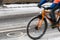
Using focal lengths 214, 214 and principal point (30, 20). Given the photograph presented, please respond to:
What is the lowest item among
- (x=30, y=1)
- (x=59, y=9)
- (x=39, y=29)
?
(x=30, y=1)

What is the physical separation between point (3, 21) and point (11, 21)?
0.40 metres

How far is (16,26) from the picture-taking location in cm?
967

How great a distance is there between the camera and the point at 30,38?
7617 millimetres

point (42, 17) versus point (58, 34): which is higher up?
point (42, 17)

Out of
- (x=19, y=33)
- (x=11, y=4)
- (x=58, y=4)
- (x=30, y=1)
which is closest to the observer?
(x=58, y=4)

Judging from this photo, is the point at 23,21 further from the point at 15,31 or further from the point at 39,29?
the point at 39,29

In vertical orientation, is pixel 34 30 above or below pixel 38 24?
below

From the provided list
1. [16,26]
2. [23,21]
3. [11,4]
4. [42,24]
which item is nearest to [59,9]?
[42,24]

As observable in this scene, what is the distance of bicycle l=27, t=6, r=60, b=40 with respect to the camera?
7387mm

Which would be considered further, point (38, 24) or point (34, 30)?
point (34, 30)

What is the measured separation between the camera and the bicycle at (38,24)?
7.39 meters

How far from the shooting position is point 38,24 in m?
7.52

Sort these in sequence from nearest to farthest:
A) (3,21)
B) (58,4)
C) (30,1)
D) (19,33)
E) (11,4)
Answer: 1. (58,4)
2. (19,33)
3. (3,21)
4. (11,4)
5. (30,1)

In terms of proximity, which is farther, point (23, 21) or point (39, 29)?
point (23, 21)
